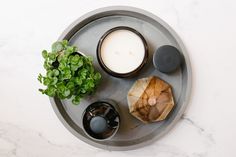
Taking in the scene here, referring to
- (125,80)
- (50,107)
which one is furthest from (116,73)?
(50,107)

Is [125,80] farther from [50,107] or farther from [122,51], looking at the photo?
[50,107]

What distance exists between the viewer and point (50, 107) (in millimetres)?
865

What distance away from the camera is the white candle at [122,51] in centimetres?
79

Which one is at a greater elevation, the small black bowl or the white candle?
A: the white candle

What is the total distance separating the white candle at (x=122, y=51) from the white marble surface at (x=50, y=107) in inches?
3.2

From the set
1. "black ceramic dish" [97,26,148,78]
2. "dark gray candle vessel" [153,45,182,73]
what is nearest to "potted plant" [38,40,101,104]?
"black ceramic dish" [97,26,148,78]

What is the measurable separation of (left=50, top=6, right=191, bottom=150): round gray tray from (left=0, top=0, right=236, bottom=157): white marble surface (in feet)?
0.08

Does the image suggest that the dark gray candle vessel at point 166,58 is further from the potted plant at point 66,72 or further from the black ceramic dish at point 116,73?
the potted plant at point 66,72

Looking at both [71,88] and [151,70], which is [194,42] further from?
[71,88]

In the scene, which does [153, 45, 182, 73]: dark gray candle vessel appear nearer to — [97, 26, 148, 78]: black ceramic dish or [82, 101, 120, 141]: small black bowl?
[97, 26, 148, 78]: black ceramic dish

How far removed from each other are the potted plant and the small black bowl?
4cm

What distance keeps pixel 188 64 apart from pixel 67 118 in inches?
11.3

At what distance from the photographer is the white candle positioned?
79cm

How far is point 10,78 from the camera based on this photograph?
2.85ft
